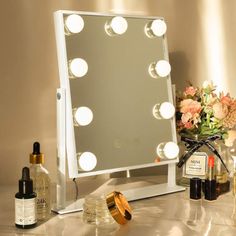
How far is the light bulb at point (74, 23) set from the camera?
116 centimetres

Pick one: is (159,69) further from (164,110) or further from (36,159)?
(36,159)

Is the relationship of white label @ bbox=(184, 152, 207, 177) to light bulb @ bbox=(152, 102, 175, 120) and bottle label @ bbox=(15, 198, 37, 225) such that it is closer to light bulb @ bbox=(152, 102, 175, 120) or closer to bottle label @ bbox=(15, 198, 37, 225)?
light bulb @ bbox=(152, 102, 175, 120)

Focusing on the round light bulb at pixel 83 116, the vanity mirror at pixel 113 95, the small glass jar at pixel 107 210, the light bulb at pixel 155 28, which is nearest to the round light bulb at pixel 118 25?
the vanity mirror at pixel 113 95

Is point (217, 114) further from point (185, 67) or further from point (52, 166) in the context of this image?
point (52, 166)

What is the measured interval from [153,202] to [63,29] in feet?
1.69

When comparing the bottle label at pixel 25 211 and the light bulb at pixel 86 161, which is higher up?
the light bulb at pixel 86 161

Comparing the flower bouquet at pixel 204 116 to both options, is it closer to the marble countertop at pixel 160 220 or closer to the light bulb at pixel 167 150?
the light bulb at pixel 167 150

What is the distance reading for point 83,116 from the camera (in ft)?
A: 3.84

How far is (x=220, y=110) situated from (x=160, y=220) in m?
0.39

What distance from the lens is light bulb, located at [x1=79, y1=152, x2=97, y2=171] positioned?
3.86 ft

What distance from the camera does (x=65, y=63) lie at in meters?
Answer: 1.17

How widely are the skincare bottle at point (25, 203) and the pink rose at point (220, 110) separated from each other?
1.91 ft

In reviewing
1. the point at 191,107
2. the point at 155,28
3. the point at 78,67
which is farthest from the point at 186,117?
the point at 78,67

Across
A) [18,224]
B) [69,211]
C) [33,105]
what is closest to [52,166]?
[33,105]
